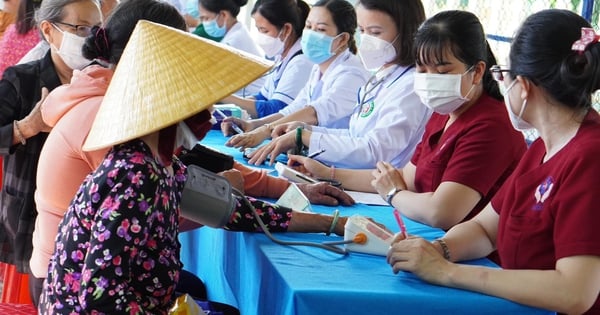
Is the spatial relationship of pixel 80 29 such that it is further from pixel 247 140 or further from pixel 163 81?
pixel 163 81

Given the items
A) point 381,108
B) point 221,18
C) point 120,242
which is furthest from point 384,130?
point 221,18

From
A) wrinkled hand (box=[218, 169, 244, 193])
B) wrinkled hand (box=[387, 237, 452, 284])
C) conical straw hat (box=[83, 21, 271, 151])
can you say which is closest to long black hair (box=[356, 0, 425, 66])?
wrinkled hand (box=[218, 169, 244, 193])

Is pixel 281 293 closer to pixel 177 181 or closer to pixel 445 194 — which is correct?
pixel 177 181

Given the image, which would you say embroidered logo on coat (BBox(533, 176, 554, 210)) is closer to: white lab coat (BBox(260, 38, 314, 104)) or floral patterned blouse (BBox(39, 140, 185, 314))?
floral patterned blouse (BBox(39, 140, 185, 314))

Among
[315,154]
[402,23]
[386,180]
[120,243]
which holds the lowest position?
[315,154]

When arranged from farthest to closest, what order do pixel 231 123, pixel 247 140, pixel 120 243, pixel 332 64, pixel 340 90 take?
pixel 332 64, pixel 340 90, pixel 231 123, pixel 247 140, pixel 120 243

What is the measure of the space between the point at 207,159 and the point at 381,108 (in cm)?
76

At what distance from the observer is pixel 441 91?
6.89 ft

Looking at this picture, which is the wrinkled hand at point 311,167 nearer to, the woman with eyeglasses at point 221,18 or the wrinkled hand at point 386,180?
the wrinkled hand at point 386,180

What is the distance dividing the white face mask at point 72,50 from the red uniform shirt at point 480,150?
41.9 inches

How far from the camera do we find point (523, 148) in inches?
81.9

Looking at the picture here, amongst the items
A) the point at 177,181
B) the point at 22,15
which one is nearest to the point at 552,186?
the point at 177,181

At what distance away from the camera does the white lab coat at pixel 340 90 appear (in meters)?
3.40

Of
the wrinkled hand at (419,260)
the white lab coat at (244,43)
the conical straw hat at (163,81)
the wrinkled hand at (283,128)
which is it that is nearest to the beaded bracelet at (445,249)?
the wrinkled hand at (419,260)
